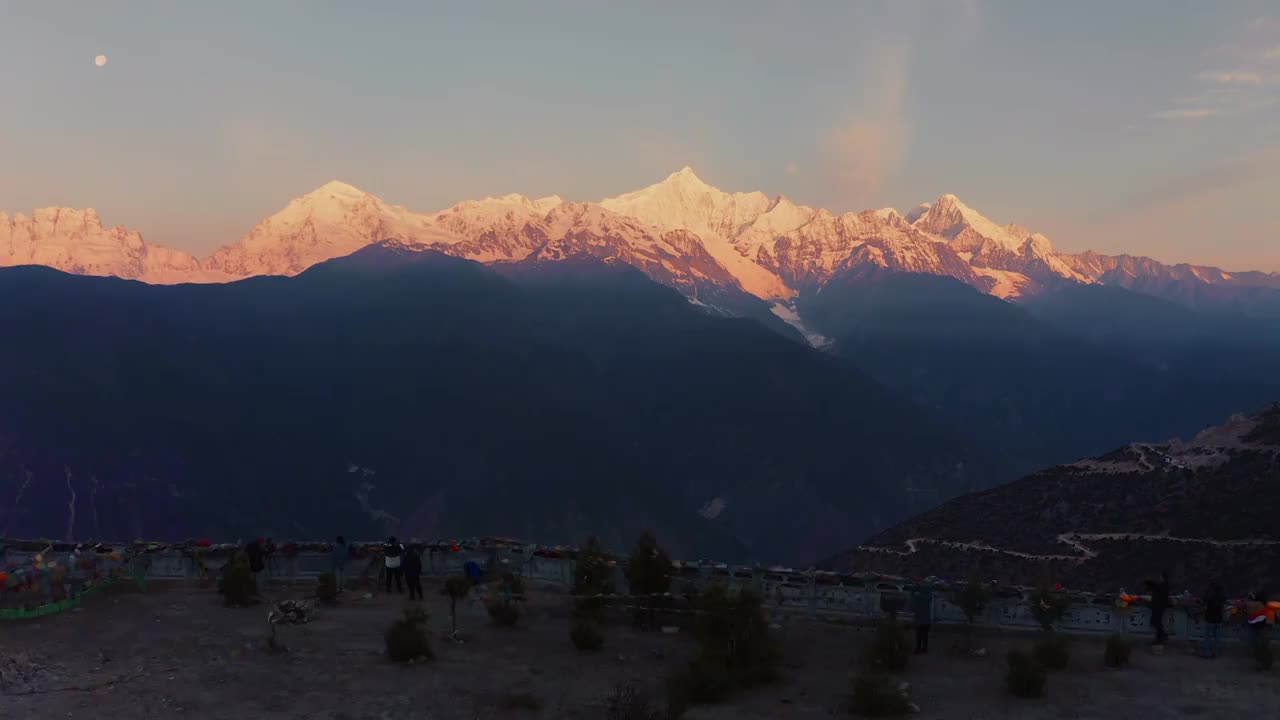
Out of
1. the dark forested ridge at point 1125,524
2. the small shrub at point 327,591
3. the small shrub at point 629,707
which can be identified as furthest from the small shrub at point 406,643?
the dark forested ridge at point 1125,524

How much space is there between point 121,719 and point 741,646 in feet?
44.8

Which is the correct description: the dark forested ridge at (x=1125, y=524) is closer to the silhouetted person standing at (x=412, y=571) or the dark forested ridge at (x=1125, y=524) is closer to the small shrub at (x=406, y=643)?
the silhouetted person standing at (x=412, y=571)

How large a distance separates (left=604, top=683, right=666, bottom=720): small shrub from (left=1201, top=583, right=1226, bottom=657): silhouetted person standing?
15.0 meters

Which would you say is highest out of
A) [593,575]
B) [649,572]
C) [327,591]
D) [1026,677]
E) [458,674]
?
[649,572]

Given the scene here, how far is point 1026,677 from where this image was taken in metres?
21.5

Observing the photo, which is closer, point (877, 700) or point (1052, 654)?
point (877, 700)

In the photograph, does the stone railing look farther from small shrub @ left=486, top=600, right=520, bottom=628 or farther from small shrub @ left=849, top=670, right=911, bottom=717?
small shrub @ left=849, top=670, right=911, bottom=717

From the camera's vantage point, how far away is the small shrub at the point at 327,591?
94.2ft

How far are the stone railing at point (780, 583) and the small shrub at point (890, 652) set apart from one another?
11.1ft

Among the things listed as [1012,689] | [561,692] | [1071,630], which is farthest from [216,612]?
[1071,630]

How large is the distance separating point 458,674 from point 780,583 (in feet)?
38.8

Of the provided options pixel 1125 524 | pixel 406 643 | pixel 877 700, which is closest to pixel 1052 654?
pixel 877 700

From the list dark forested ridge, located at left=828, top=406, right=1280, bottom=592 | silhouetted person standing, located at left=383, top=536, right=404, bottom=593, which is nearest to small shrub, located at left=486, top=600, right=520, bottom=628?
silhouetted person standing, located at left=383, top=536, right=404, bottom=593

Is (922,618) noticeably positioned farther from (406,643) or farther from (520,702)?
(406,643)
